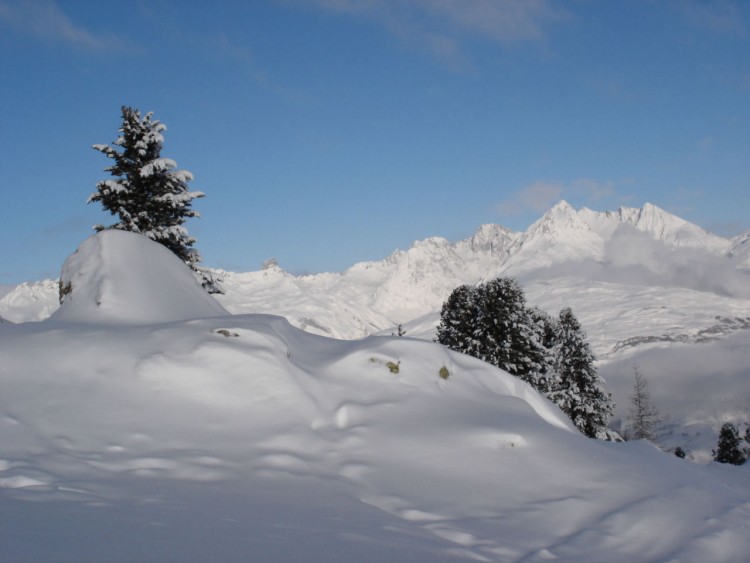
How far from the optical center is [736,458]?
2037 inches

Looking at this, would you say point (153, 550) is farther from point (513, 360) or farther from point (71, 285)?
point (513, 360)

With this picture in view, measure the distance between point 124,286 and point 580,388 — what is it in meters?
30.4

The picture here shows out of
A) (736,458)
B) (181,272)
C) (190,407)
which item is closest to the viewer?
(190,407)

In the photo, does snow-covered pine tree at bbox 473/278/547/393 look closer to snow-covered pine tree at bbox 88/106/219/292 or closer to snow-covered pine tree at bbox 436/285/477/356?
snow-covered pine tree at bbox 436/285/477/356

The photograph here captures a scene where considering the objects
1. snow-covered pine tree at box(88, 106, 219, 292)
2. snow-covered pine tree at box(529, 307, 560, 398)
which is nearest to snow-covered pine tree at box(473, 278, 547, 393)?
snow-covered pine tree at box(529, 307, 560, 398)

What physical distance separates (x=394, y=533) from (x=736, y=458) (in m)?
57.4

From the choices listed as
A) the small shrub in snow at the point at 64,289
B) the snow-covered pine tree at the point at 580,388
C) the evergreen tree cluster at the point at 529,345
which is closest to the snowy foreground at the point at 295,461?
the small shrub in snow at the point at 64,289

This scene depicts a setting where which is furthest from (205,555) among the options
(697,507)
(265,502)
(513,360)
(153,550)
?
(513,360)

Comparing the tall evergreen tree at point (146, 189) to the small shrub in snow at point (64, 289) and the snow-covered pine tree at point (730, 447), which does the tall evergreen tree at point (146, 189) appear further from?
the snow-covered pine tree at point (730, 447)

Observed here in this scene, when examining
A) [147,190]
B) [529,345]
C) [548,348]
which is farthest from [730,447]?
[147,190]

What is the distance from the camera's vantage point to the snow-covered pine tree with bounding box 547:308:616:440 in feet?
116

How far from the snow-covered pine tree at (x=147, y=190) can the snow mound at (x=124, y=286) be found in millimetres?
7215

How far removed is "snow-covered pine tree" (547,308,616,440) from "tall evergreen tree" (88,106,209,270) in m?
23.6

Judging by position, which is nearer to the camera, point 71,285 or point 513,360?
point 71,285
